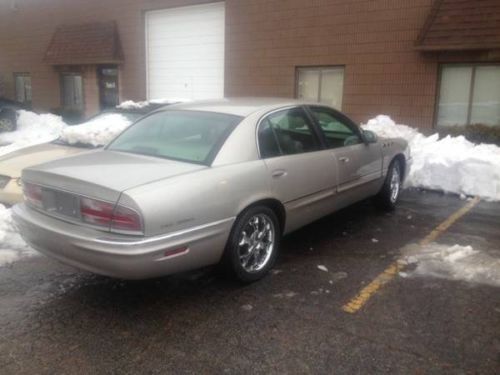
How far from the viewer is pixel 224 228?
376 cm

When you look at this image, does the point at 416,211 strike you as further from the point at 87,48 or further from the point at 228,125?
the point at 87,48

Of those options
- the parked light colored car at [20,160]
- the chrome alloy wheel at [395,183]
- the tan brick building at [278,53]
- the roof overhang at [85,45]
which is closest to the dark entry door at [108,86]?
the tan brick building at [278,53]

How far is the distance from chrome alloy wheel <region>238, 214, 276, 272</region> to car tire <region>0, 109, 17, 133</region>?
13902 mm

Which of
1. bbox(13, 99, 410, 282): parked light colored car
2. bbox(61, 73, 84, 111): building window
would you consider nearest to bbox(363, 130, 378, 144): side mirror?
bbox(13, 99, 410, 282): parked light colored car

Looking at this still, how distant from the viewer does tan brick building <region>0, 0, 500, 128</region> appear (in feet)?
35.0

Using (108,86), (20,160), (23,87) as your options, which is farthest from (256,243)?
(23,87)

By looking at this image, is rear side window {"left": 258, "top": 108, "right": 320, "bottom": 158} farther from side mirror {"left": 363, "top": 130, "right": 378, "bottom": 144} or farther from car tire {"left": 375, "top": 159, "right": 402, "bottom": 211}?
car tire {"left": 375, "top": 159, "right": 402, "bottom": 211}

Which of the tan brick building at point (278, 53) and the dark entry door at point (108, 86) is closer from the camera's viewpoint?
the tan brick building at point (278, 53)

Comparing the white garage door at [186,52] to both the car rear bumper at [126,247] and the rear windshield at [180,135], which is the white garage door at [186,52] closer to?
the rear windshield at [180,135]

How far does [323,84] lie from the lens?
13000mm

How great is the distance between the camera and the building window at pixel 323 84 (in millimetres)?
12727

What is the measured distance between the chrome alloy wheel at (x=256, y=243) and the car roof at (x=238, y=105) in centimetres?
96

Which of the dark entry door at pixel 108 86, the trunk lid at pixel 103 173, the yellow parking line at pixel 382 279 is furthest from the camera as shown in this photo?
the dark entry door at pixel 108 86

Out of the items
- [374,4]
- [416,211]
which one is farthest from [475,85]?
[416,211]
